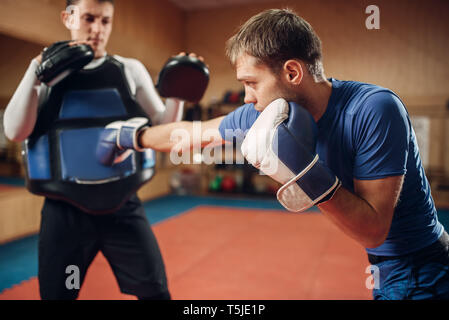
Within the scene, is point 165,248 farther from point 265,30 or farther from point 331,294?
point 265,30

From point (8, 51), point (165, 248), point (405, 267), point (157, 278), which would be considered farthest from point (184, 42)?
point (405, 267)

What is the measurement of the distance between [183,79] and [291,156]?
860 mm

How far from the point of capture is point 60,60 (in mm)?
1238

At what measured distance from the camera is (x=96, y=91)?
145cm

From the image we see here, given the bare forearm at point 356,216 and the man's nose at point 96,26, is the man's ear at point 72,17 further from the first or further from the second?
the bare forearm at point 356,216

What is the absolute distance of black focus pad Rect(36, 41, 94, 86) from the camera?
124cm

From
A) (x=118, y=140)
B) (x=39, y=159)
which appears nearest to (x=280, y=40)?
(x=118, y=140)

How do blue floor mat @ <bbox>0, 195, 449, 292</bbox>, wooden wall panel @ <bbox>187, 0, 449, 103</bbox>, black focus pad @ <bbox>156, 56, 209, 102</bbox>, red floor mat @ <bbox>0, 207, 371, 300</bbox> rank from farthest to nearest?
blue floor mat @ <bbox>0, 195, 449, 292</bbox>, red floor mat @ <bbox>0, 207, 371, 300</bbox>, black focus pad @ <bbox>156, 56, 209, 102</bbox>, wooden wall panel @ <bbox>187, 0, 449, 103</bbox>

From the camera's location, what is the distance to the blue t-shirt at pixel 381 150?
839mm

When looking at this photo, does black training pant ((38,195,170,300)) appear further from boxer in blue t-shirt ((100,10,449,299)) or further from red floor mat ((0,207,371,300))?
red floor mat ((0,207,371,300))

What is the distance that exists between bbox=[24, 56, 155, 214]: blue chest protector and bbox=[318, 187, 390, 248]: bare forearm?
3.30 feet

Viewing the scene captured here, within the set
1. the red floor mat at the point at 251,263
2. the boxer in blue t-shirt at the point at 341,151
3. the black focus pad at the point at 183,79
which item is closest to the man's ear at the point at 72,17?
the black focus pad at the point at 183,79

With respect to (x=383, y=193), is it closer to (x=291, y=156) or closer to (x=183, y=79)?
(x=291, y=156)

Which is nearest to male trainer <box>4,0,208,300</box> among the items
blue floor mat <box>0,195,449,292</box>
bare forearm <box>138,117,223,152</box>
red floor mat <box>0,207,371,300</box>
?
bare forearm <box>138,117,223,152</box>
